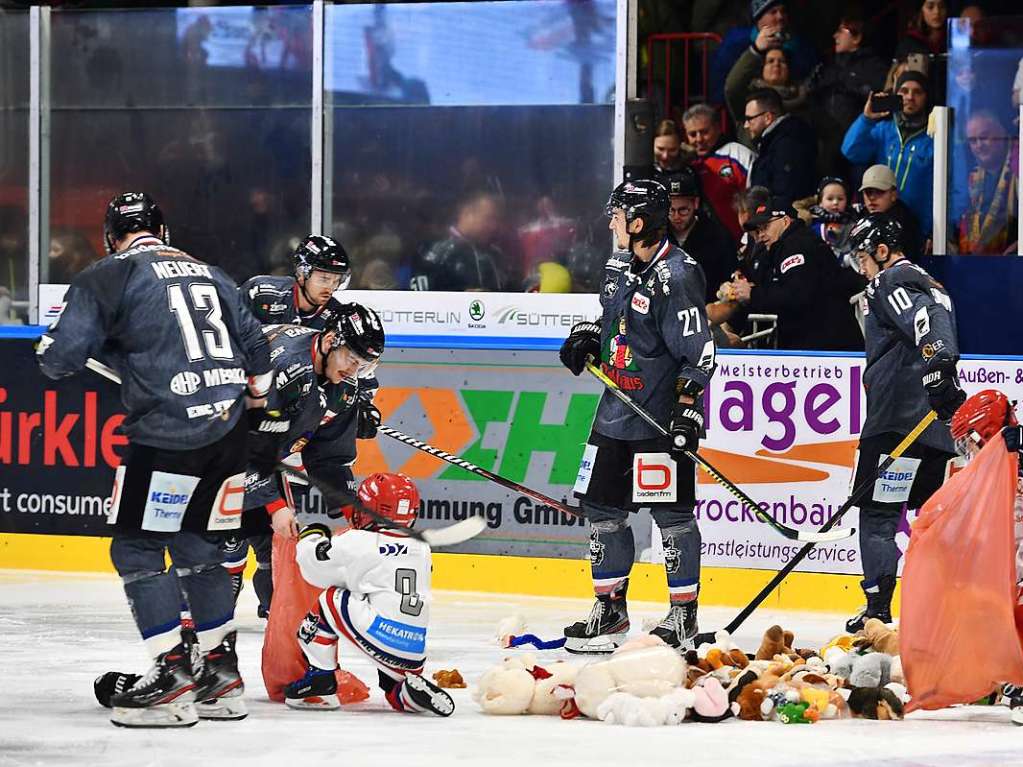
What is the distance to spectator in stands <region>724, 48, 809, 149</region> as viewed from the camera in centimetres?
978

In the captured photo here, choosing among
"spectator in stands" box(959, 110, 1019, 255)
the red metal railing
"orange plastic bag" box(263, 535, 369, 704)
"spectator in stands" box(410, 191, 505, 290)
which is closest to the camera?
"orange plastic bag" box(263, 535, 369, 704)

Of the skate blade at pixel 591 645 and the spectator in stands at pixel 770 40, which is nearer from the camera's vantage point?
the skate blade at pixel 591 645

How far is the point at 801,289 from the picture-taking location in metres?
8.67

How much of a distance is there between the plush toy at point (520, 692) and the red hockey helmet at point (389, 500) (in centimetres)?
50

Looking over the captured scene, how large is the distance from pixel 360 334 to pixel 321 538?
596 mm

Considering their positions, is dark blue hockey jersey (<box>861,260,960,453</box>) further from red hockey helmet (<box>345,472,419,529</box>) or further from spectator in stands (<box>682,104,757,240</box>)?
spectator in stands (<box>682,104,757,240</box>)

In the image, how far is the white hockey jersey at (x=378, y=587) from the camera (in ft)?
18.3

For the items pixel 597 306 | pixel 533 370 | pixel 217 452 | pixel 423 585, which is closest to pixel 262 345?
pixel 217 452

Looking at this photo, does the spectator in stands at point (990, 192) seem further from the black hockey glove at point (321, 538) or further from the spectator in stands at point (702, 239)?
the black hockey glove at point (321, 538)

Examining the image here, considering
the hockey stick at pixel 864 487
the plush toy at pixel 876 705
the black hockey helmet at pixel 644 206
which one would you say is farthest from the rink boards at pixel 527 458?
the plush toy at pixel 876 705

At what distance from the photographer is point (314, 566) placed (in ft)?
18.5

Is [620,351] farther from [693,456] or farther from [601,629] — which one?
[601,629]

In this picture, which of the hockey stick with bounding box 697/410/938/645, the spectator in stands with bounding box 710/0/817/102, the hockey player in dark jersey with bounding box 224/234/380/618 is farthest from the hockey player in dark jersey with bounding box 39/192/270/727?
the spectator in stands with bounding box 710/0/817/102

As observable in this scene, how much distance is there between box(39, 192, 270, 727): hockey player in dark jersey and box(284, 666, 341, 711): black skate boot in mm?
358
